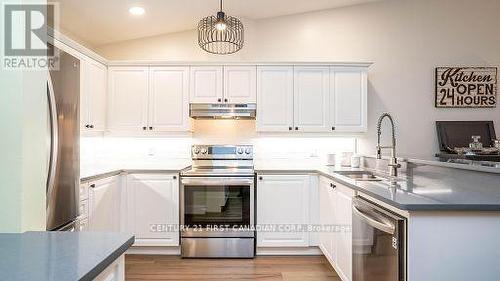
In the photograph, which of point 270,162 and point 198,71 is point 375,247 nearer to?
point 270,162

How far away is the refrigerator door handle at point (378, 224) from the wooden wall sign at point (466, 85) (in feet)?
8.78

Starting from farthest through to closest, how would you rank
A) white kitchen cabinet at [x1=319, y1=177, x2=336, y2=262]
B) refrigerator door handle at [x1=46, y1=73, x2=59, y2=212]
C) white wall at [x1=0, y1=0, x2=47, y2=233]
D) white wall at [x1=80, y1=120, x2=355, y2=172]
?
white wall at [x1=80, y1=120, x2=355, y2=172] → white kitchen cabinet at [x1=319, y1=177, x2=336, y2=262] → refrigerator door handle at [x1=46, y1=73, x2=59, y2=212] → white wall at [x1=0, y1=0, x2=47, y2=233]

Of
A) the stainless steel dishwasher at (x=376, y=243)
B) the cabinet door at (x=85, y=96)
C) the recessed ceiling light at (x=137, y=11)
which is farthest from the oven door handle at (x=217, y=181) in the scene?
the recessed ceiling light at (x=137, y=11)

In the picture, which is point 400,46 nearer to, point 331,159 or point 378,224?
point 331,159

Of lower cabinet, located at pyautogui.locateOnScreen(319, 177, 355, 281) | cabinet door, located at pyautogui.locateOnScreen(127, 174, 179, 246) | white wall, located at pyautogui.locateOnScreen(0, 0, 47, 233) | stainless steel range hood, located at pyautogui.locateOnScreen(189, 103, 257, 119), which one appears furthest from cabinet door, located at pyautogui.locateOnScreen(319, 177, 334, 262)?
white wall, located at pyautogui.locateOnScreen(0, 0, 47, 233)

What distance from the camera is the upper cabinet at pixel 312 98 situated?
350 cm

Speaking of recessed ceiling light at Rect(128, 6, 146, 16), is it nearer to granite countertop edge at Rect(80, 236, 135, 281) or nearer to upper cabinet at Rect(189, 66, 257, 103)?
upper cabinet at Rect(189, 66, 257, 103)

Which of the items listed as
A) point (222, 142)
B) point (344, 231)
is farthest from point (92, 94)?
point (344, 231)

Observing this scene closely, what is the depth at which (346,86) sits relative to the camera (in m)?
3.51

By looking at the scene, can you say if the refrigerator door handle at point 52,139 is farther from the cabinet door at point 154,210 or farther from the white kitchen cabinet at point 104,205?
the cabinet door at point 154,210

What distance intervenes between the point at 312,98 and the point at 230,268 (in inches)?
78.3

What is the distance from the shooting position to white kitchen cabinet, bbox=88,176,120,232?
2721 millimetres

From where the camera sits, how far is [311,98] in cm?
352

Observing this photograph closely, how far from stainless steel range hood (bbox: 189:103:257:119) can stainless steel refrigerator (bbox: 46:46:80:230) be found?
149cm
